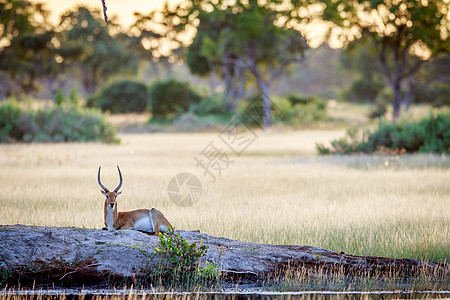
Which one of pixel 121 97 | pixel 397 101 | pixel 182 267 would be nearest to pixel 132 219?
pixel 182 267

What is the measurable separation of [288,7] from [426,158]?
2094cm

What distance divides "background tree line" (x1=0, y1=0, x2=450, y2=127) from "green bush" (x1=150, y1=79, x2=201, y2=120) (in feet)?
0.60

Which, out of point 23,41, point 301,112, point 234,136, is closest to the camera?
point 234,136

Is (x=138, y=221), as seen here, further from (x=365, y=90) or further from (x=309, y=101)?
(x=365, y=90)

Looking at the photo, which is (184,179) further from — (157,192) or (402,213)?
(402,213)

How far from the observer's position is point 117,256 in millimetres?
6250

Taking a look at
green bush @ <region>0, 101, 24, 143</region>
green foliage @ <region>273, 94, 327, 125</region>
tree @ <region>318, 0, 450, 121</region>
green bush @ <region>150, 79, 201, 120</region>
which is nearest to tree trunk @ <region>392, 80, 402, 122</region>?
tree @ <region>318, 0, 450, 121</region>

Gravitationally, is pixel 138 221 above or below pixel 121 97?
below

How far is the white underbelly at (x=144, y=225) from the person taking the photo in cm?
A: 724

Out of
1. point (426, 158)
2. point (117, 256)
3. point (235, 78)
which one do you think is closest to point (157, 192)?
point (117, 256)

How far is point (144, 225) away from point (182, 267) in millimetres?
1239

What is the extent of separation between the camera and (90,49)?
58.7 metres

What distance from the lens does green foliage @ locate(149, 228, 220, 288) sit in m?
6.14

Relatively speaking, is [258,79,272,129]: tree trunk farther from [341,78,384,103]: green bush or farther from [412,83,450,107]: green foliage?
[341,78,384,103]: green bush
